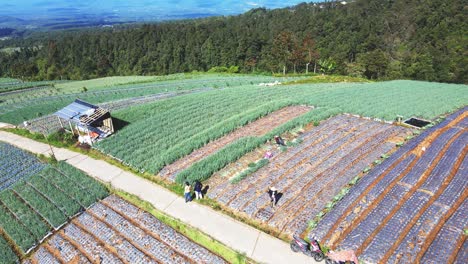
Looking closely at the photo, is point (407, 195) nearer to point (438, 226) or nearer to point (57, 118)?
point (438, 226)

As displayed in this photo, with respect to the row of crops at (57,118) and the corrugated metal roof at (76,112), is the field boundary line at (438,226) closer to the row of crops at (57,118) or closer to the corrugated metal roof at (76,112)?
the corrugated metal roof at (76,112)

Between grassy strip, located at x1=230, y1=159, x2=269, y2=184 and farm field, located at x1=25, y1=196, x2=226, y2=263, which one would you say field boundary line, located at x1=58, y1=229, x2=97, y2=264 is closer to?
farm field, located at x1=25, y1=196, x2=226, y2=263

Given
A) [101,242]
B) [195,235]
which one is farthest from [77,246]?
[195,235]

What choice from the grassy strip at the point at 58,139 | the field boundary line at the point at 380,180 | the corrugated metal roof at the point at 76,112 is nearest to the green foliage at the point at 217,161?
the field boundary line at the point at 380,180

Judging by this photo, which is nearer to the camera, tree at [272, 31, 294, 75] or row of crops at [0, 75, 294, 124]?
row of crops at [0, 75, 294, 124]

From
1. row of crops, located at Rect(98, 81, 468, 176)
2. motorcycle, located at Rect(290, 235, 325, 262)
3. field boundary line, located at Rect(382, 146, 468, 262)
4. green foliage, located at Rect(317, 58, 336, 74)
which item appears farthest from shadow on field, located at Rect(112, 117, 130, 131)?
green foliage, located at Rect(317, 58, 336, 74)

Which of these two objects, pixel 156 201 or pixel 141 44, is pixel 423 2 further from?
pixel 156 201
